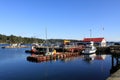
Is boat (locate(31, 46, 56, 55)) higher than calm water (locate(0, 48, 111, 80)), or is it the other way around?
boat (locate(31, 46, 56, 55))

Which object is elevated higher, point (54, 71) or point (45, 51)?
point (45, 51)

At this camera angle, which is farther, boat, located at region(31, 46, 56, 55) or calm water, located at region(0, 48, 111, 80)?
boat, located at region(31, 46, 56, 55)

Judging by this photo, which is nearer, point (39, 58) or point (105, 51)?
point (39, 58)

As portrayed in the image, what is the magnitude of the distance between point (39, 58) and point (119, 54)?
32.1 meters

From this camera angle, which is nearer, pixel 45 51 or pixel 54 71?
pixel 54 71

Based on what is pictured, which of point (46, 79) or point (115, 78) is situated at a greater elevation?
point (115, 78)

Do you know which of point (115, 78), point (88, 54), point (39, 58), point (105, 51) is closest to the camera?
point (115, 78)

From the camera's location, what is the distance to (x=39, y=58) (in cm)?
7038

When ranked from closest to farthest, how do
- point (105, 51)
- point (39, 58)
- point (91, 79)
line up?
point (91, 79)
point (39, 58)
point (105, 51)

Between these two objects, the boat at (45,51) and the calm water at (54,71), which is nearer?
the calm water at (54,71)

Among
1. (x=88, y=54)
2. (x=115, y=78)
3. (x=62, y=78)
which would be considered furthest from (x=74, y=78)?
(x=88, y=54)

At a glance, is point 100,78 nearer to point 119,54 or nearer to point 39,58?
point 119,54

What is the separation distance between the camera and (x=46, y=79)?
4181 cm

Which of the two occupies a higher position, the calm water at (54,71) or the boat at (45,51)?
the boat at (45,51)
